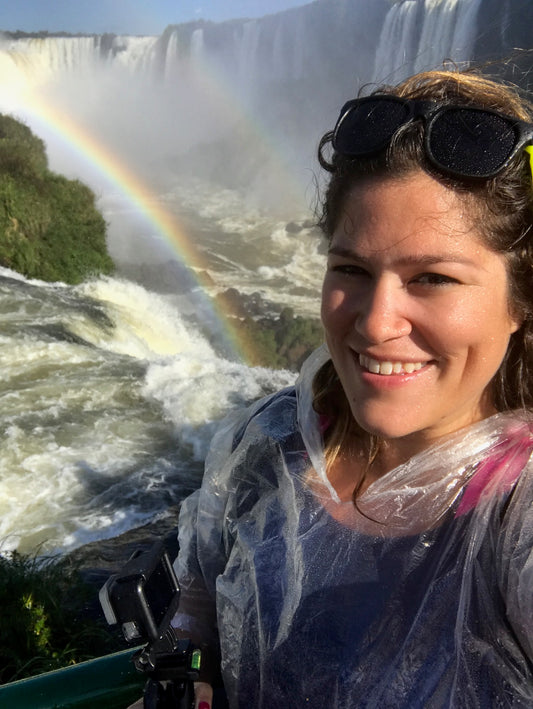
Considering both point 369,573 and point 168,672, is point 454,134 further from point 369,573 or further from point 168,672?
point 168,672

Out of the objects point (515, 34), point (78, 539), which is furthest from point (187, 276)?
point (78, 539)

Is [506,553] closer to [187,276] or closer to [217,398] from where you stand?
[217,398]

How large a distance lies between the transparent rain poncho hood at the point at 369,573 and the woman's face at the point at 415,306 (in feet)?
0.33

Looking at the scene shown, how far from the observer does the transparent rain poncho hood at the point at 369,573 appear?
89 cm

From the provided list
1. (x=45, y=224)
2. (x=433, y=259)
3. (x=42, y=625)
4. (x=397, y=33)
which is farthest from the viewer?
(x=397, y=33)

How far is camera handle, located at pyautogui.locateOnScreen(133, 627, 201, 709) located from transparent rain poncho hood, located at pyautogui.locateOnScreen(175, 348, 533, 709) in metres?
0.14

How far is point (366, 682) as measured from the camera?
98cm

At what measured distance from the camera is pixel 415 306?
1.00 meters

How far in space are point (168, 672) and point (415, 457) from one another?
548mm

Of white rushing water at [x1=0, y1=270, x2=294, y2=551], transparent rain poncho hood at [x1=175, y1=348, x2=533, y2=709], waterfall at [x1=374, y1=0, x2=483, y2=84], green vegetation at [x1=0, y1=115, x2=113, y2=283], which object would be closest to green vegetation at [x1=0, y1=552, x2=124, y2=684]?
white rushing water at [x1=0, y1=270, x2=294, y2=551]

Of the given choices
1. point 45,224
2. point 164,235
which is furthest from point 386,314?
point 164,235

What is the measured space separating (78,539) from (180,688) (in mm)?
4073

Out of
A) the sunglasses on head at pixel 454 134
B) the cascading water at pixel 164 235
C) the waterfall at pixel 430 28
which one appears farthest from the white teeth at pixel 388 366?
the waterfall at pixel 430 28

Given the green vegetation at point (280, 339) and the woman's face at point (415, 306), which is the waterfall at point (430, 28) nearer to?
the green vegetation at point (280, 339)
